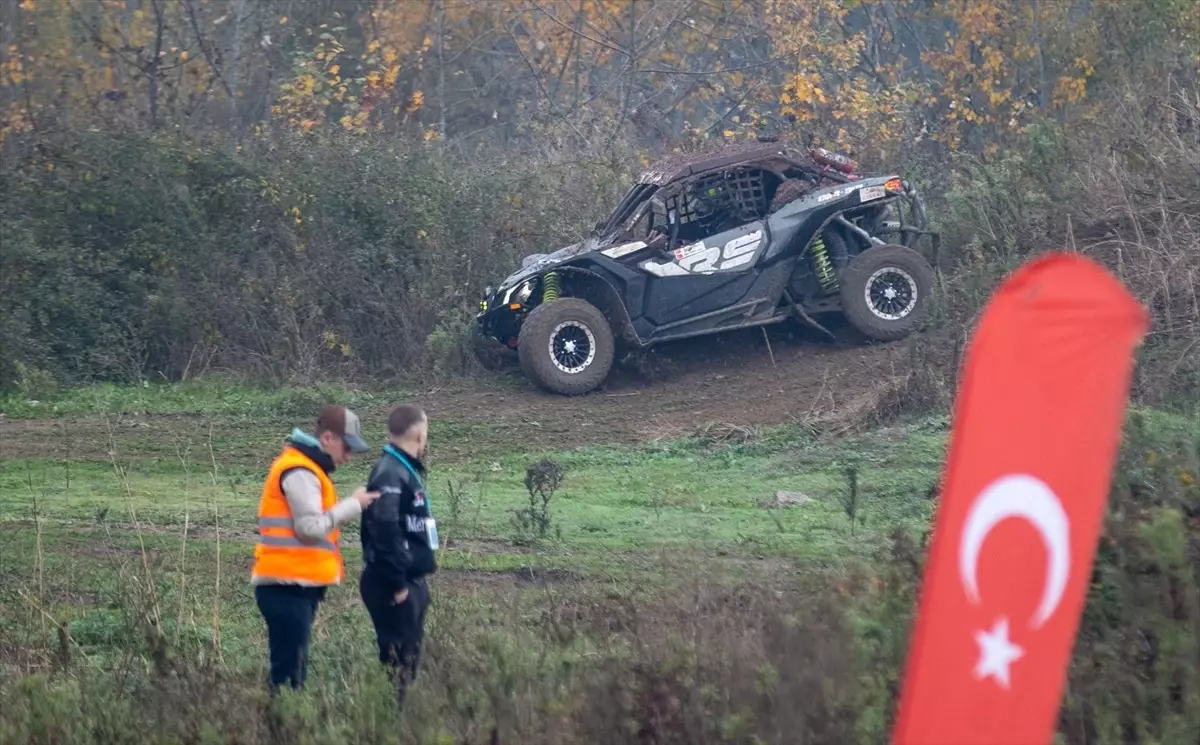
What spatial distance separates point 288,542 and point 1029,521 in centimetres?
417

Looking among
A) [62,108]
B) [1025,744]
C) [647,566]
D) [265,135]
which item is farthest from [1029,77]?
[1025,744]

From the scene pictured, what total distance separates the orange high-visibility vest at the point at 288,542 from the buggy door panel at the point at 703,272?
32.8 ft

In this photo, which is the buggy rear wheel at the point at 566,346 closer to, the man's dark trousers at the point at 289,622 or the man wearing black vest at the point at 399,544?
the man wearing black vest at the point at 399,544

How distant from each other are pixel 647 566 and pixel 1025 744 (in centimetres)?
656

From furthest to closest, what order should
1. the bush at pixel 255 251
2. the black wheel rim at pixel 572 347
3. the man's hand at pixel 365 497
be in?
the bush at pixel 255 251, the black wheel rim at pixel 572 347, the man's hand at pixel 365 497

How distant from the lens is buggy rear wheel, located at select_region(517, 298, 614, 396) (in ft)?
52.7

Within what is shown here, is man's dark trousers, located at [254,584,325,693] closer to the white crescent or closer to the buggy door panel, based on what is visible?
the white crescent

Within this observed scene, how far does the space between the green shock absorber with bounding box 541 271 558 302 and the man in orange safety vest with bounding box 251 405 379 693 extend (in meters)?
9.74

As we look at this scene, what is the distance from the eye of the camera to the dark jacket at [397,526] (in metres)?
6.40

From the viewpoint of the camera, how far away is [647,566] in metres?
9.46

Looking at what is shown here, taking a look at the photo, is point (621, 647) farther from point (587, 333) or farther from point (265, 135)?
point (265, 135)

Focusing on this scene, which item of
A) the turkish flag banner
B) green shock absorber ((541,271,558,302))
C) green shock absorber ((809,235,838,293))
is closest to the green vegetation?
green shock absorber ((809,235,838,293))

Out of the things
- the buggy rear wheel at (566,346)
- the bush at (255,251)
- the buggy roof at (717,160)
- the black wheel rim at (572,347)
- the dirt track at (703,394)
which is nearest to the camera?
the dirt track at (703,394)

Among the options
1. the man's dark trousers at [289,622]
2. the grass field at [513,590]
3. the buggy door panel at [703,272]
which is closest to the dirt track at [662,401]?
the grass field at [513,590]
